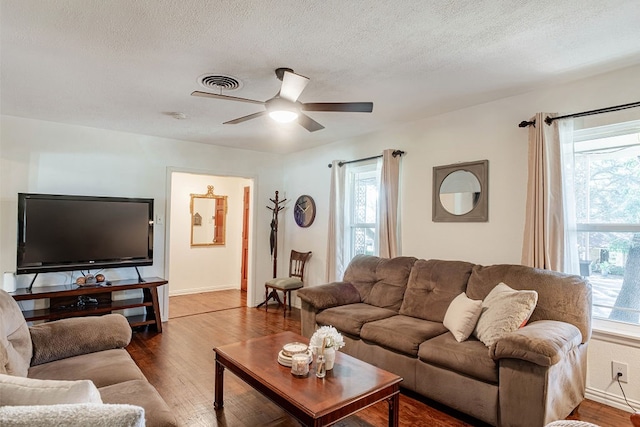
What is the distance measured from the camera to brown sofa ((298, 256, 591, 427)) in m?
2.10

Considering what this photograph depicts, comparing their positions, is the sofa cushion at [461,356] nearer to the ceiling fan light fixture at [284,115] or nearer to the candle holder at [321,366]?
the candle holder at [321,366]

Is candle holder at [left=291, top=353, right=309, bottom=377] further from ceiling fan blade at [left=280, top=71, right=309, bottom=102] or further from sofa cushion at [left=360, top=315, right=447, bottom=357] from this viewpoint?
ceiling fan blade at [left=280, top=71, right=309, bottom=102]

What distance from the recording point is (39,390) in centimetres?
105

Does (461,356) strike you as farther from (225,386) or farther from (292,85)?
(292,85)

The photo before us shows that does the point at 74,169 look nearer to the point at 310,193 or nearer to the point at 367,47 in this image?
the point at 310,193

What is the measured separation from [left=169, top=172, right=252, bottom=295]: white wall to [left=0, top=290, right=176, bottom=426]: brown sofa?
4101 mm

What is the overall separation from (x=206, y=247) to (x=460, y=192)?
199 inches

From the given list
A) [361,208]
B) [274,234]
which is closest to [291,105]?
[361,208]

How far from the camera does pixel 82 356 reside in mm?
2270

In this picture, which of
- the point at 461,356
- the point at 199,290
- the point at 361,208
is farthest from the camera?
the point at 199,290

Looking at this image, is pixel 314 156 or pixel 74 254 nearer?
pixel 74 254

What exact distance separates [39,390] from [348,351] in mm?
2508

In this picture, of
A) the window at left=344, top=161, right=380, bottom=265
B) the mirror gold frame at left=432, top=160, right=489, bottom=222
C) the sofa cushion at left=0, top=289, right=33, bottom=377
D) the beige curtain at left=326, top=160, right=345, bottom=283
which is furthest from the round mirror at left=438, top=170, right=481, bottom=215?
the sofa cushion at left=0, top=289, right=33, bottom=377

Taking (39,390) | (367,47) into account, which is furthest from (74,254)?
(367,47)
